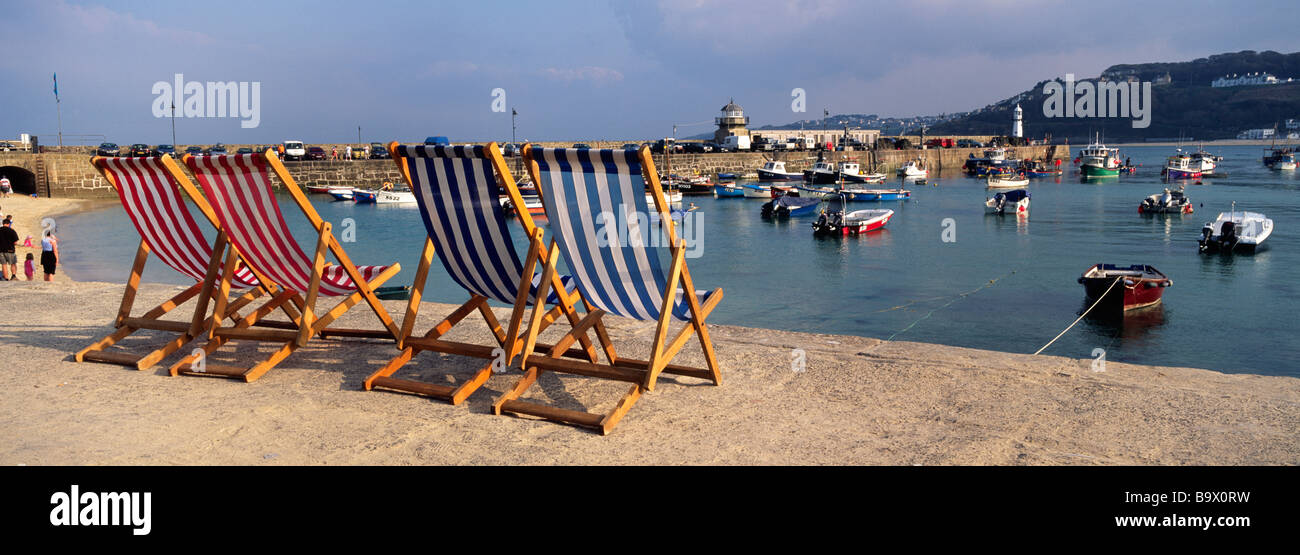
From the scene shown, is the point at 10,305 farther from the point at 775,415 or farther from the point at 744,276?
the point at 744,276

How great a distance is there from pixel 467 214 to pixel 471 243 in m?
0.18

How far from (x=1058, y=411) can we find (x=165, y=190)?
4933 millimetres

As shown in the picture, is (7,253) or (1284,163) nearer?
(7,253)

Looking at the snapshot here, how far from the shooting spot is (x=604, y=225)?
3795mm

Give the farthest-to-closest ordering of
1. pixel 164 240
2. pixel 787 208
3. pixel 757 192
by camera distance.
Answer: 1. pixel 757 192
2. pixel 787 208
3. pixel 164 240

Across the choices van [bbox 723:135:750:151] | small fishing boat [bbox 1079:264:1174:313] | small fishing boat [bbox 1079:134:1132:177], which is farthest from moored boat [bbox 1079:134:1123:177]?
small fishing boat [bbox 1079:264:1174:313]

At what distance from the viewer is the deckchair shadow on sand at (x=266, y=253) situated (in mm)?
4453

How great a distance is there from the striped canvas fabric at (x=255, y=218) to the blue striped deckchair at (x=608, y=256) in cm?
152

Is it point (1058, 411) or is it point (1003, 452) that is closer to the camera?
point (1003, 452)

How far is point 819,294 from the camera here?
63.9 ft

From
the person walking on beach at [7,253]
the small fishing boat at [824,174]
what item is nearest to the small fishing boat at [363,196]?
the small fishing boat at [824,174]

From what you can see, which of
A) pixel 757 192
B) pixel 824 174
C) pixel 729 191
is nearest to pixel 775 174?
pixel 824 174

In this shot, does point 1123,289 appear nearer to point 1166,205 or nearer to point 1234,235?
point 1234,235

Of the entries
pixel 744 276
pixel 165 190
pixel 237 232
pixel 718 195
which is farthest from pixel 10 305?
pixel 718 195
